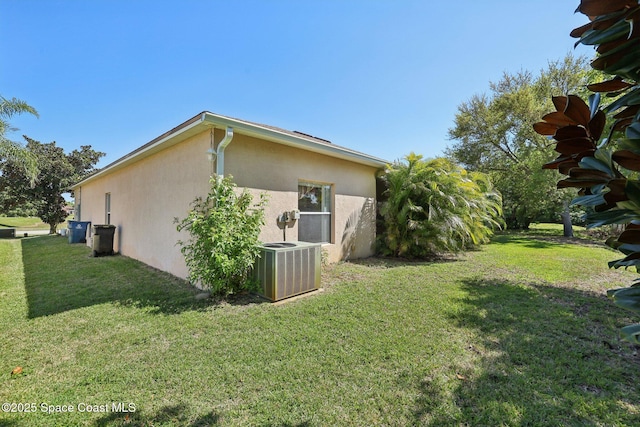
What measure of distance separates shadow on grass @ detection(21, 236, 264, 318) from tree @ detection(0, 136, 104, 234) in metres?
13.7

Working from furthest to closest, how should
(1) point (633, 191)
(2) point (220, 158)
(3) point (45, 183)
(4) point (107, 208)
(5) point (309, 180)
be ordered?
1. (3) point (45, 183)
2. (4) point (107, 208)
3. (5) point (309, 180)
4. (2) point (220, 158)
5. (1) point (633, 191)

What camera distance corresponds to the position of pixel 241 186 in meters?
5.63

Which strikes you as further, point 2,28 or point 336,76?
point 336,76

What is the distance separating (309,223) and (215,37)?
18.2ft

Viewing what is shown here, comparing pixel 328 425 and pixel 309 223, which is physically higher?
pixel 309 223

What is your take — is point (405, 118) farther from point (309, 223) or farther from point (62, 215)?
point (62, 215)

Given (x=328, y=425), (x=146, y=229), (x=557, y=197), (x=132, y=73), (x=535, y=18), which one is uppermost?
(x=132, y=73)

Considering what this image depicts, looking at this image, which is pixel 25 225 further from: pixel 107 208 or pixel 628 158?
pixel 628 158

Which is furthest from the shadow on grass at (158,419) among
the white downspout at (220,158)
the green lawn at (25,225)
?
the green lawn at (25,225)

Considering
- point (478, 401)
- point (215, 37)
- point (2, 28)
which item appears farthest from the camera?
point (215, 37)

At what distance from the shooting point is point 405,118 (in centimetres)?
1024

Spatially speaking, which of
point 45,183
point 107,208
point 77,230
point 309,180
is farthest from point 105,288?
point 45,183

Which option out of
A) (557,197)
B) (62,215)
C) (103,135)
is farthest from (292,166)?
(62,215)

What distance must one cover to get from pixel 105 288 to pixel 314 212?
196 inches
